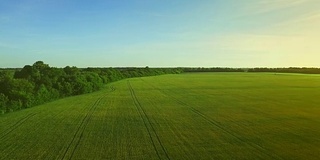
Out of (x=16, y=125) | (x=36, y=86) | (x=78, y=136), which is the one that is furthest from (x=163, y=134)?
(x=36, y=86)

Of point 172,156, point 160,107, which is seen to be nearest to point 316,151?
point 172,156

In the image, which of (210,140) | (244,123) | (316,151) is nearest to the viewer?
(316,151)

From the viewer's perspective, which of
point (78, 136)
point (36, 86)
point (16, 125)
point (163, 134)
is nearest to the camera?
point (78, 136)

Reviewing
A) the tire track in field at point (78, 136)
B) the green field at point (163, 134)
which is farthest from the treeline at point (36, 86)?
the tire track in field at point (78, 136)

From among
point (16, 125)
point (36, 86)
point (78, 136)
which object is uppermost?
point (36, 86)

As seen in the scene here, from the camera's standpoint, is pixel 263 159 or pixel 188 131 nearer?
pixel 263 159

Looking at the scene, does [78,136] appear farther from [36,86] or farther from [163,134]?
[36,86]

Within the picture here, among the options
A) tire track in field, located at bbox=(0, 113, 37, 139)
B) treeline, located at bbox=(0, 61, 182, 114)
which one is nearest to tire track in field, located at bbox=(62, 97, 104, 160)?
tire track in field, located at bbox=(0, 113, 37, 139)

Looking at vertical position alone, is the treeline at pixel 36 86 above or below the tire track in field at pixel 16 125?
above

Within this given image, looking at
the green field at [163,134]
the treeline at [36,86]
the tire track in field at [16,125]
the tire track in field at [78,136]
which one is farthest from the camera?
the treeline at [36,86]

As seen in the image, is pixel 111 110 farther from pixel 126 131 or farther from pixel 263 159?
pixel 263 159

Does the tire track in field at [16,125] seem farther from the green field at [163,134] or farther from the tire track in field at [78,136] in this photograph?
the tire track in field at [78,136]
